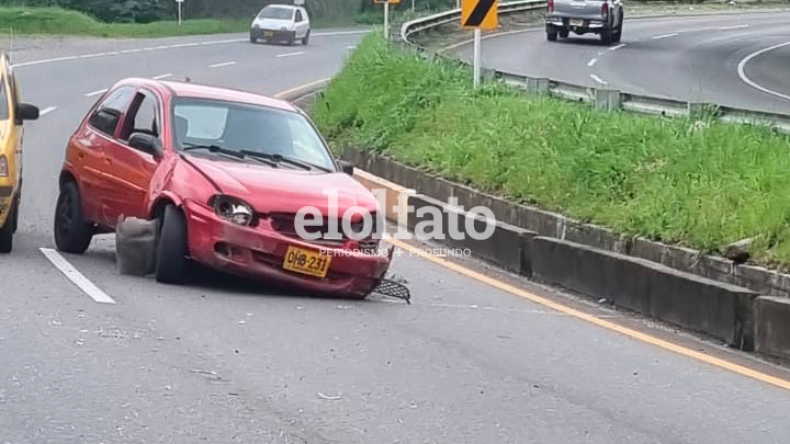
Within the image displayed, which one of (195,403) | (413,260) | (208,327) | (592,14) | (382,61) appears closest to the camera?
(195,403)

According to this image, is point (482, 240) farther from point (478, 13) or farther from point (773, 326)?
point (478, 13)

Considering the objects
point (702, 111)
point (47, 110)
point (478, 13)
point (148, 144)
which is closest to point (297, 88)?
point (47, 110)

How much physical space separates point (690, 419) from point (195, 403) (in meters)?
2.73

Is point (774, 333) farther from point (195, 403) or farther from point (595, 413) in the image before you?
point (195, 403)

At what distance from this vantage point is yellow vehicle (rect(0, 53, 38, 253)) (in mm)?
12133

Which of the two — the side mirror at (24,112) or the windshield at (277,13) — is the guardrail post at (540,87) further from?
the windshield at (277,13)

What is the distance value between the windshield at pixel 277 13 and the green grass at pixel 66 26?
522 centimetres

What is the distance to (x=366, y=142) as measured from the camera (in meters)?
19.9

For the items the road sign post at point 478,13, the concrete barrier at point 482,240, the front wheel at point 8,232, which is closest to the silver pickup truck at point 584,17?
the road sign post at point 478,13

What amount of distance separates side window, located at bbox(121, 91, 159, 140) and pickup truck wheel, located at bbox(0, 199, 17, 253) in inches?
45.8

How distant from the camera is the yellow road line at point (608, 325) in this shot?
9409 millimetres

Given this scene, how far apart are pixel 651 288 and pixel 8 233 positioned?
18.0 ft

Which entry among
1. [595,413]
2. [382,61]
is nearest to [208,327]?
[595,413]

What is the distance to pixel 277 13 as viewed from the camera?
51.5 m
